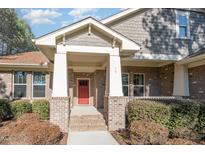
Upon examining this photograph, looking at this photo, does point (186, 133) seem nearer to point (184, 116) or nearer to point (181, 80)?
point (184, 116)

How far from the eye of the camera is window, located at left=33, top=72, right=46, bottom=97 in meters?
15.3

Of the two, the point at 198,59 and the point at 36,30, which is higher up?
the point at 36,30

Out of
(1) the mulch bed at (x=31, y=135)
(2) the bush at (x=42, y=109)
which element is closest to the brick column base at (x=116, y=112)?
(1) the mulch bed at (x=31, y=135)

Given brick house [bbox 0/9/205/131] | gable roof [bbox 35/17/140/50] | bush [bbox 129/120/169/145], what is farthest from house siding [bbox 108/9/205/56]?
bush [bbox 129/120/169/145]

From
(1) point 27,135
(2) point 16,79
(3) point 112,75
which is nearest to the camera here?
(1) point 27,135

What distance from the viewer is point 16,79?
15078mm

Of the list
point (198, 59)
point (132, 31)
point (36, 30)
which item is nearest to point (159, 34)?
→ point (132, 31)

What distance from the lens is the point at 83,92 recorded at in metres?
16.7

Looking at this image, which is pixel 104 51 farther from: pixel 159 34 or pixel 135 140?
pixel 159 34

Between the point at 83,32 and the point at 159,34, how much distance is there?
5874 millimetres

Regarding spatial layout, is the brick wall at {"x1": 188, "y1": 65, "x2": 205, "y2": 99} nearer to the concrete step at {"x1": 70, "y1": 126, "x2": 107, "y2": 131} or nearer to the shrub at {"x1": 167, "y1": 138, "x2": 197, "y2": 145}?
the shrub at {"x1": 167, "y1": 138, "x2": 197, "y2": 145}

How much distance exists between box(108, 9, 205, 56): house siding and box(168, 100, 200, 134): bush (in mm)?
5474

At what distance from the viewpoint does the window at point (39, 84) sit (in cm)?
1531

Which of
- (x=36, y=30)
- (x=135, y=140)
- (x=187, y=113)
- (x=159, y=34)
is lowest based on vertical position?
(x=135, y=140)
